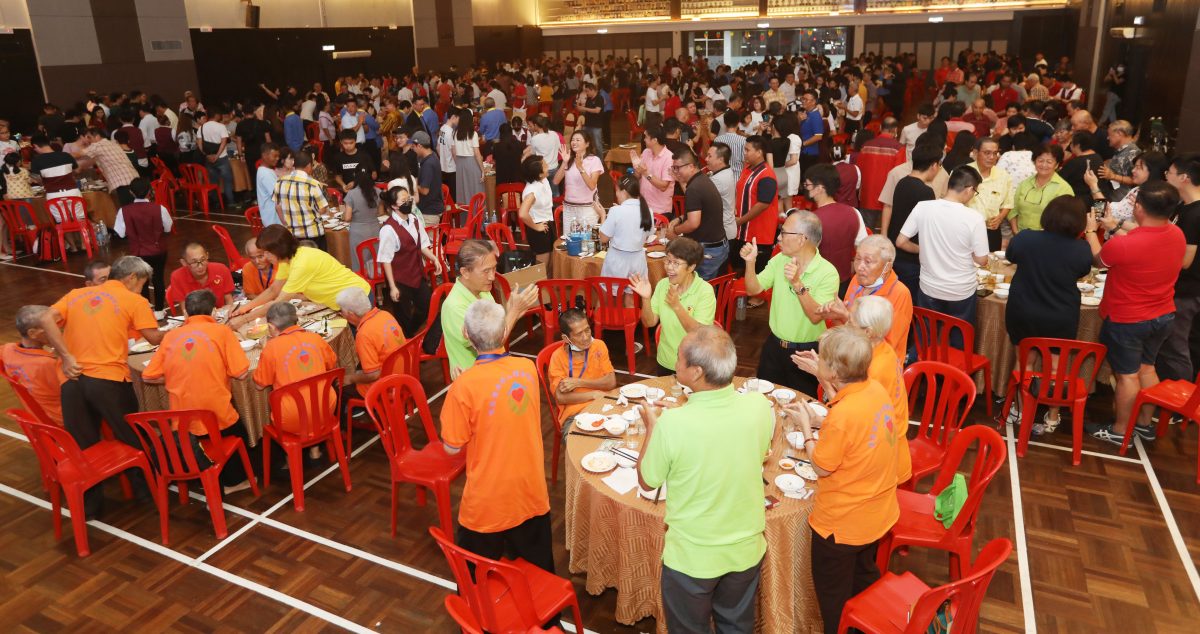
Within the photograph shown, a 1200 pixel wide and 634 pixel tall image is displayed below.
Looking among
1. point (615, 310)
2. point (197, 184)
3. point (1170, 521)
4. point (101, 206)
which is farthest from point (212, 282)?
point (197, 184)

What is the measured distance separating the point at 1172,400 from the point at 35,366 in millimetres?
6520

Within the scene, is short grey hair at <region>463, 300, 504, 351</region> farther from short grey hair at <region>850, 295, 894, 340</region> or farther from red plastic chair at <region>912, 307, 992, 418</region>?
red plastic chair at <region>912, 307, 992, 418</region>

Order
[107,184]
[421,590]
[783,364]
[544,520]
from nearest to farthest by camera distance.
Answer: [544,520] → [421,590] → [783,364] → [107,184]

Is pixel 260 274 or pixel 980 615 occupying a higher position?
pixel 260 274

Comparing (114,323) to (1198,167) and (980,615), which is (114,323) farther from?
(1198,167)

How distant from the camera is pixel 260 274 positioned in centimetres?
577

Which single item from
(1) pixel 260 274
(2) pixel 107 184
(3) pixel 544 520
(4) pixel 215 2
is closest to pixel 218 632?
(3) pixel 544 520

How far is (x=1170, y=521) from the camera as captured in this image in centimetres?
416

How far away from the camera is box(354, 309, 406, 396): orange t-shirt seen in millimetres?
4676

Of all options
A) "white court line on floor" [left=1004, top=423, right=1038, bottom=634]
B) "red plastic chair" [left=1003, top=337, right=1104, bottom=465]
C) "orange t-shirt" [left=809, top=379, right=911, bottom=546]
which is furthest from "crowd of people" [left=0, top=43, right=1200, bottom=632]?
"white court line on floor" [left=1004, top=423, right=1038, bottom=634]

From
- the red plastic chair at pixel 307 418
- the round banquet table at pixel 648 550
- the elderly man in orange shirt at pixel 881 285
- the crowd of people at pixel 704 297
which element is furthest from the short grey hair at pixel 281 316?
the elderly man in orange shirt at pixel 881 285

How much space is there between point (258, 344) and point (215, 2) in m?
15.9

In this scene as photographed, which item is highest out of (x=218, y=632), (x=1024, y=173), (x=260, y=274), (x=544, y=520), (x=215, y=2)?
(x=215, y=2)

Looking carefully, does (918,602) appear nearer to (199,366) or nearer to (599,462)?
(599,462)
